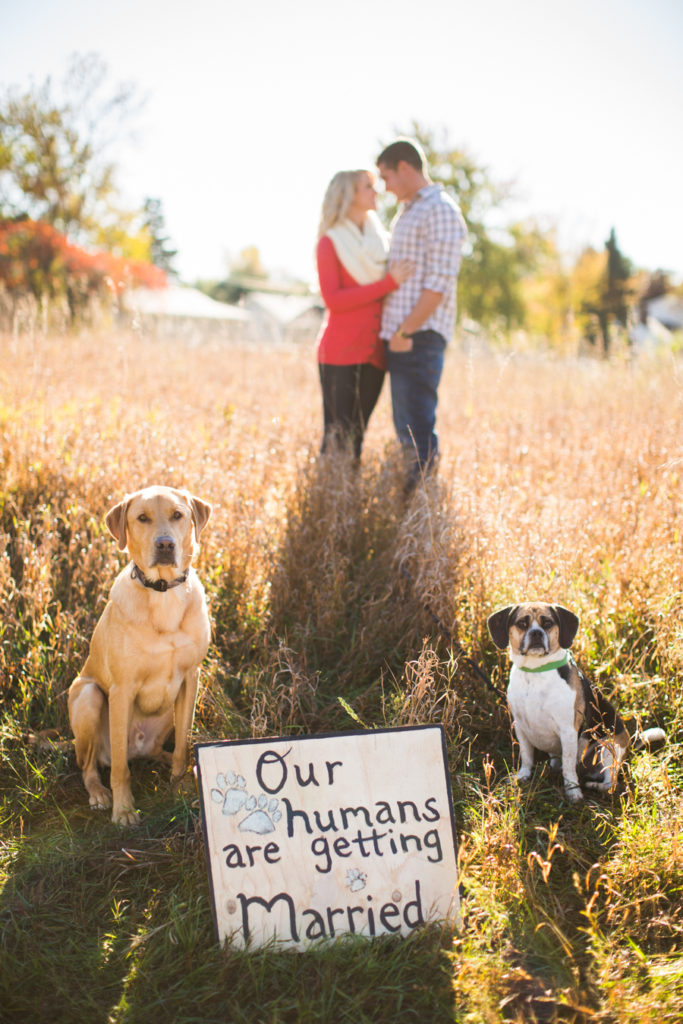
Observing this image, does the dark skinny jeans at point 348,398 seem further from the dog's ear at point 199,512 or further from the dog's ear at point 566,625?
the dog's ear at point 566,625

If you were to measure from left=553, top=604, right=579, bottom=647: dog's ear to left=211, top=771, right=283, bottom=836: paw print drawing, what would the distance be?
1.21 meters

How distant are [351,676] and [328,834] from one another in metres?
1.26

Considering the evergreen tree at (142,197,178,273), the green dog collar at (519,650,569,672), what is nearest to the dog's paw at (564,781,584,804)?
the green dog collar at (519,650,569,672)

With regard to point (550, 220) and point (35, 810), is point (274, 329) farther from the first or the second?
point (550, 220)

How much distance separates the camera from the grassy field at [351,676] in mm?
1912

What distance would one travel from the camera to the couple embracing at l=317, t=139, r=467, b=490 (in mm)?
4129

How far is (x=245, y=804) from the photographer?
206 cm

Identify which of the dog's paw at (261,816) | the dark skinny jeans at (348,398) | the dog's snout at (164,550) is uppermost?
the dark skinny jeans at (348,398)

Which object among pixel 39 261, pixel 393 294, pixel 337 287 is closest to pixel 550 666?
pixel 393 294

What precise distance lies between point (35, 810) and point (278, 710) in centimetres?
98

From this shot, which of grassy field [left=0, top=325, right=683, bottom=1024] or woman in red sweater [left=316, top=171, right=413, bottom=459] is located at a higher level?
woman in red sweater [left=316, top=171, right=413, bottom=459]

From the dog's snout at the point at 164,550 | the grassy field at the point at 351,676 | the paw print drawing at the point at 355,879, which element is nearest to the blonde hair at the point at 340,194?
the grassy field at the point at 351,676

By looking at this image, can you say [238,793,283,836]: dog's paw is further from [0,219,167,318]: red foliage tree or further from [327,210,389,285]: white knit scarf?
[0,219,167,318]: red foliage tree

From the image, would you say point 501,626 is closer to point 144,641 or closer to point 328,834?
point 328,834
